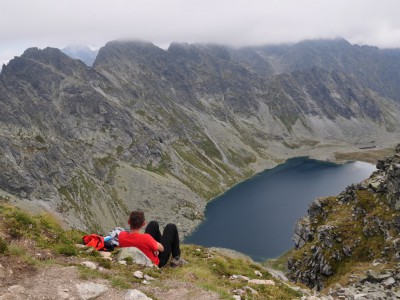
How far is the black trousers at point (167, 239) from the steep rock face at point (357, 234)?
33828mm

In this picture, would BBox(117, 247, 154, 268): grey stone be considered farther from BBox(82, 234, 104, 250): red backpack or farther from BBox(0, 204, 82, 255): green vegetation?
BBox(0, 204, 82, 255): green vegetation

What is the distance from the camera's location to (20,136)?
197 meters

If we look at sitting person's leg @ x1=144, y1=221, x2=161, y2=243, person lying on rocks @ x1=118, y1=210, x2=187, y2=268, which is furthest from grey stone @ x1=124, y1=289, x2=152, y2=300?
sitting person's leg @ x1=144, y1=221, x2=161, y2=243

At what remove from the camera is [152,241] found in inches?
651

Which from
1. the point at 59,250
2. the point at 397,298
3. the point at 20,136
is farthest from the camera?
the point at 20,136

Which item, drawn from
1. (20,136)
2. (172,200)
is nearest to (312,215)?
(172,200)

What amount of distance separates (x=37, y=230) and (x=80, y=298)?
6415 millimetres

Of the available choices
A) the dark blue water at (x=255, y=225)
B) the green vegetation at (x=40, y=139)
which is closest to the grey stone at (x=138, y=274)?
the dark blue water at (x=255, y=225)

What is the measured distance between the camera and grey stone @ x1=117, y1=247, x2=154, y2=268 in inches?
635

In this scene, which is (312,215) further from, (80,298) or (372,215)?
(80,298)

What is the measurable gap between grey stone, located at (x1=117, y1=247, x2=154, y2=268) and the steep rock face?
35830mm

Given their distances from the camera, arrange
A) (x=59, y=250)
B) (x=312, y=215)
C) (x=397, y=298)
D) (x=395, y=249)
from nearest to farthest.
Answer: (x=59, y=250)
(x=397, y=298)
(x=395, y=249)
(x=312, y=215)

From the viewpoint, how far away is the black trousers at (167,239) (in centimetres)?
1733

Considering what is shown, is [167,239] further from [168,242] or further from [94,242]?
[94,242]
